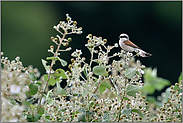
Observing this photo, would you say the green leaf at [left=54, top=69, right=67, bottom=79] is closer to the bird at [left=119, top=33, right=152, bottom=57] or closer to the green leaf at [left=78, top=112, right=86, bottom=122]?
the green leaf at [left=78, top=112, right=86, bottom=122]

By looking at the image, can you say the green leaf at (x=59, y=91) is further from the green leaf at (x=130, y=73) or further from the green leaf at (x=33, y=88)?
the green leaf at (x=130, y=73)

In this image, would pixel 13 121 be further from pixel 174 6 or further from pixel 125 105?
pixel 174 6

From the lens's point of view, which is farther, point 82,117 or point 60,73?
point 60,73

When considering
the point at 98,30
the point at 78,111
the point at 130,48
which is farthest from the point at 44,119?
the point at 98,30

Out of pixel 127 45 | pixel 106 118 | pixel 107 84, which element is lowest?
pixel 106 118

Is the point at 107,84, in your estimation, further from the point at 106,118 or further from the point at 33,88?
the point at 33,88

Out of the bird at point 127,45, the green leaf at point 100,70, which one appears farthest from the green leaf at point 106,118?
the bird at point 127,45

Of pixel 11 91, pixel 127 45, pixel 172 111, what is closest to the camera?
pixel 11 91

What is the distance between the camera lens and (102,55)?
75 centimetres

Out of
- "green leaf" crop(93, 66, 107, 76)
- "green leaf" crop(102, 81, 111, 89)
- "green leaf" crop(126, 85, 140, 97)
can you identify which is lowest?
"green leaf" crop(126, 85, 140, 97)

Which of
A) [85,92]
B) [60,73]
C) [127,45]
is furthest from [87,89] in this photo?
[127,45]

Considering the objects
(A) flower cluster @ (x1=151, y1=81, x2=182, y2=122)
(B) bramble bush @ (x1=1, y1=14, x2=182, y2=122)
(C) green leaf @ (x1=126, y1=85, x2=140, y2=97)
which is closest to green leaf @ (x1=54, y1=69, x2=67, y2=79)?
(B) bramble bush @ (x1=1, y1=14, x2=182, y2=122)

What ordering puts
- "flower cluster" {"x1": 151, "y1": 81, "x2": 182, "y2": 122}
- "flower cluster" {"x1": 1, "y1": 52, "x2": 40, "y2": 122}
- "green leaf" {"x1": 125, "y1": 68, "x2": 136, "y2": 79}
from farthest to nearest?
"flower cluster" {"x1": 151, "y1": 81, "x2": 182, "y2": 122} < "green leaf" {"x1": 125, "y1": 68, "x2": 136, "y2": 79} < "flower cluster" {"x1": 1, "y1": 52, "x2": 40, "y2": 122}

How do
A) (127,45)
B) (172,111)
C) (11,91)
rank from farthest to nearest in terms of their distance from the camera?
1. (127,45)
2. (172,111)
3. (11,91)
